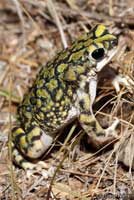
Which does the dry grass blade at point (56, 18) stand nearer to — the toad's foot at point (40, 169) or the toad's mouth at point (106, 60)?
the toad's mouth at point (106, 60)

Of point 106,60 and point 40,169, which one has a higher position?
point 106,60

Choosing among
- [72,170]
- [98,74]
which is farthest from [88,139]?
[98,74]

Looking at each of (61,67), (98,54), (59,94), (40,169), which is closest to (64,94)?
(59,94)

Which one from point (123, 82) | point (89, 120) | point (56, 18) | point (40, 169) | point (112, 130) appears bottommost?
point (40, 169)

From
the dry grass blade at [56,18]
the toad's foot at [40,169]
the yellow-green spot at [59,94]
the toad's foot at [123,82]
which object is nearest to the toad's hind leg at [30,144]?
the toad's foot at [40,169]

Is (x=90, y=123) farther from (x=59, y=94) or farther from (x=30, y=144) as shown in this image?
(x=30, y=144)
